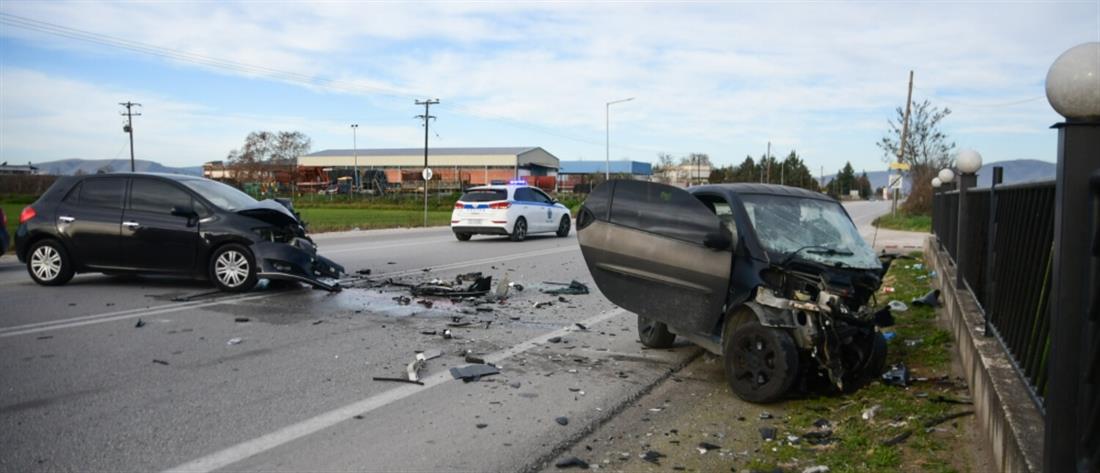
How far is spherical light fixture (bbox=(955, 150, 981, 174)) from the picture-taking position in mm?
8633

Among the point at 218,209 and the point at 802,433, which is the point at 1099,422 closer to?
the point at 802,433

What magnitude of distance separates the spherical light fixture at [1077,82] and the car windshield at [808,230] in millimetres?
3466

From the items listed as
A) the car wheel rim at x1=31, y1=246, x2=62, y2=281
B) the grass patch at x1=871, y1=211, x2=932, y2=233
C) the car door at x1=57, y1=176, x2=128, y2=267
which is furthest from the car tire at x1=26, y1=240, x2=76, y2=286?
the grass patch at x1=871, y1=211, x2=932, y2=233

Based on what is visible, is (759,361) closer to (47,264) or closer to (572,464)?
(572,464)

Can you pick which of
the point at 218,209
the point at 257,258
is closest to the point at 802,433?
the point at 257,258

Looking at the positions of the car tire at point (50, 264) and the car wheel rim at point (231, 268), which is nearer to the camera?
the car wheel rim at point (231, 268)

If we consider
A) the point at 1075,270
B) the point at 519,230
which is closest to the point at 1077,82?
the point at 1075,270

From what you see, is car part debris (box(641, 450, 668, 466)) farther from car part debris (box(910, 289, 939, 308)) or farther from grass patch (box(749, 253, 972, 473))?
car part debris (box(910, 289, 939, 308))

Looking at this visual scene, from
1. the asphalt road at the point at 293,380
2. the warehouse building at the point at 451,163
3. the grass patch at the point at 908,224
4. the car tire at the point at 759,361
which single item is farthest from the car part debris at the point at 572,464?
the warehouse building at the point at 451,163

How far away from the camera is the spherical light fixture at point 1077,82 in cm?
242

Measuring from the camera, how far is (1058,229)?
8.76 feet

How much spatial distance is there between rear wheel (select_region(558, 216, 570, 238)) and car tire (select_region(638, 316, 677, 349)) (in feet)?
59.0

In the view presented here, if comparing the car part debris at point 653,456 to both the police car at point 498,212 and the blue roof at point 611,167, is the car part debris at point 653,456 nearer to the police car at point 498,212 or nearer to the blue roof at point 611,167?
the police car at point 498,212

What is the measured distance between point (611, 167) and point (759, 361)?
345 feet
